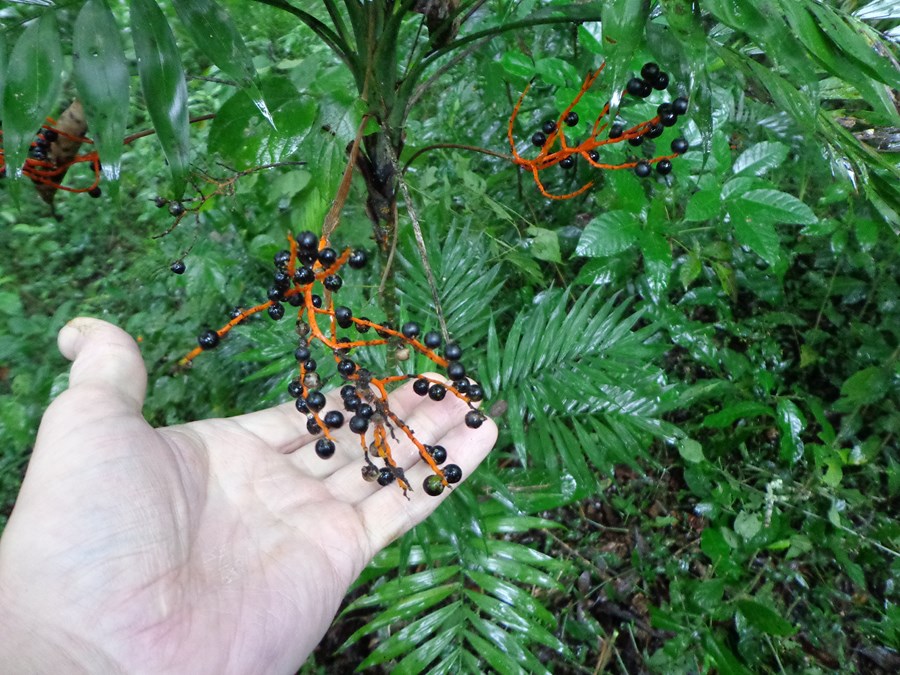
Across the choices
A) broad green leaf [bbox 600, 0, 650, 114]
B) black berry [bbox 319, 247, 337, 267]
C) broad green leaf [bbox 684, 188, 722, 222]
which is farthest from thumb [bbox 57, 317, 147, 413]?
broad green leaf [bbox 684, 188, 722, 222]

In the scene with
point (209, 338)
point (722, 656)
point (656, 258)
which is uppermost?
point (209, 338)

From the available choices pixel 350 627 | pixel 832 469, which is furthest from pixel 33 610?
pixel 832 469

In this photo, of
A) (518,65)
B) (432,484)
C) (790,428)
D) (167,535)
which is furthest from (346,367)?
(790,428)

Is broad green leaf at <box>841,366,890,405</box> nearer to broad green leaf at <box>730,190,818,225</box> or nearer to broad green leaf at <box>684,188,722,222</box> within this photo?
broad green leaf at <box>730,190,818,225</box>

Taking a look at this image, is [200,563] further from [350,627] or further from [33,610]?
[350,627]

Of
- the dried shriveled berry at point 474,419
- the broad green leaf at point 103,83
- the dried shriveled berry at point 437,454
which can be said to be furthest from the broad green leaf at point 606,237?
the broad green leaf at point 103,83

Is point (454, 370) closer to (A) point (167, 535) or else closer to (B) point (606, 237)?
(A) point (167, 535)
